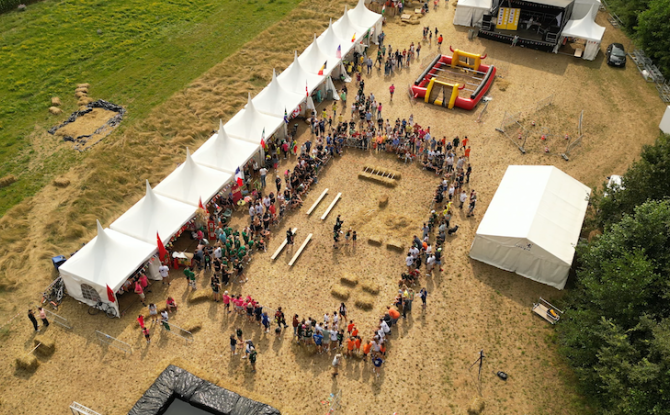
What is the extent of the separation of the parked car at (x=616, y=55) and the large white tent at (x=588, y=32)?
2.99 ft

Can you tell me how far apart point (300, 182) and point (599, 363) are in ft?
49.6

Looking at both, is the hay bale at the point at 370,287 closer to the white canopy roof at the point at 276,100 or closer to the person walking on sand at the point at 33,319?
the white canopy roof at the point at 276,100

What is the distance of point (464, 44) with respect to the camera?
3831 centimetres

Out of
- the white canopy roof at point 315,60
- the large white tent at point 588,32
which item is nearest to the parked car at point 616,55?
the large white tent at point 588,32

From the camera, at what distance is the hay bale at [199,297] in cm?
2100

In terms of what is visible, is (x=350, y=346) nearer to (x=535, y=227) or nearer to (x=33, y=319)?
Answer: (x=535, y=227)

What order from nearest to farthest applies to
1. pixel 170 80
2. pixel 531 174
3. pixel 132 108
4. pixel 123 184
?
pixel 531 174, pixel 123 184, pixel 132 108, pixel 170 80

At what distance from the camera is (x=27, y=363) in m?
18.5

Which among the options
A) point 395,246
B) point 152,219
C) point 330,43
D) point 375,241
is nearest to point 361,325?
point 395,246

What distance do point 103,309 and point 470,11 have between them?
3296 cm

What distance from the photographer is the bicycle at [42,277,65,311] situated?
2081 centimetres

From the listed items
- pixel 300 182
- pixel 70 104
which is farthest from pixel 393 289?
pixel 70 104

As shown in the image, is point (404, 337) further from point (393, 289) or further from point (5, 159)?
point (5, 159)

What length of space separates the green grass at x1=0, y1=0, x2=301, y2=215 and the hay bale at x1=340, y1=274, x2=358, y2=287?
16.5 metres
